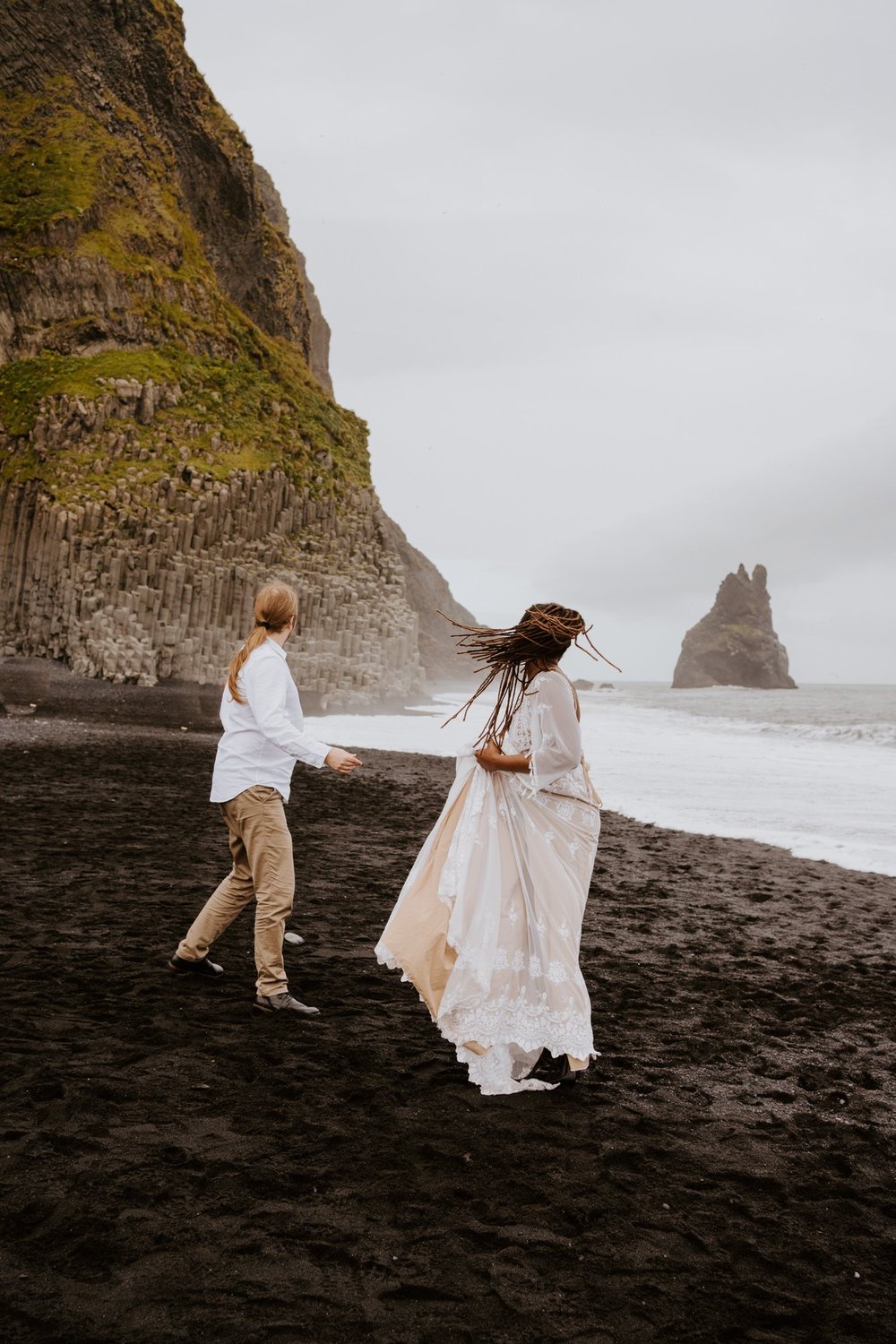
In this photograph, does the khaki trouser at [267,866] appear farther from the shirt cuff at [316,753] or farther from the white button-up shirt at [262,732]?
the shirt cuff at [316,753]

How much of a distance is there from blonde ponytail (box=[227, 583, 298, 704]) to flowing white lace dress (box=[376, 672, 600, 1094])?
4.84 feet

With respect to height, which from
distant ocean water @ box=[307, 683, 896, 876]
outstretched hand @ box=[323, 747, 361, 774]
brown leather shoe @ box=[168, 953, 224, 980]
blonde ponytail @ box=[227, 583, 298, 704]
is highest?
blonde ponytail @ box=[227, 583, 298, 704]

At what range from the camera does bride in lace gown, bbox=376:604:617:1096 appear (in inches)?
198

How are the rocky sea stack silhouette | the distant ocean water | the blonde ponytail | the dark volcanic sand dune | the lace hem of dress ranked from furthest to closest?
the rocky sea stack silhouette < the distant ocean water < the blonde ponytail < the lace hem of dress < the dark volcanic sand dune

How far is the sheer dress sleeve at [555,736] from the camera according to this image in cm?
509

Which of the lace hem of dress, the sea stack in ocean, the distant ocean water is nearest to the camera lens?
the lace hem of dress

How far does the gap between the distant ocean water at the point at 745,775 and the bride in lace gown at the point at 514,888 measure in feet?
25.9

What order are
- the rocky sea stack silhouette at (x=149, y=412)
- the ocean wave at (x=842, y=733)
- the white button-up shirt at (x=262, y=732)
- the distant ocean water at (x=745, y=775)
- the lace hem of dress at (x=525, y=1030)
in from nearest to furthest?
the lace hem of dress at (x=525, y=1030), the white button-up shirt at (x=262, y=732), the distant ocean water at (x=745, y=775), the ocean wave at (x=842, y=733), the rocky sea stack silhouette at (x=149, y=412)

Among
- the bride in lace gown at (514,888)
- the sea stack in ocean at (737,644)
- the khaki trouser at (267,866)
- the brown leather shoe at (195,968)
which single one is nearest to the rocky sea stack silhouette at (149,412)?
the brown leather shoe at (195,968)

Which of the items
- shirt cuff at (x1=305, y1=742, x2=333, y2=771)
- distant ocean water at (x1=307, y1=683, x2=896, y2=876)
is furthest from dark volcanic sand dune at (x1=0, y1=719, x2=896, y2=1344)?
distant ocean water at (x1=307, y1=683, x2=896, y2=876)

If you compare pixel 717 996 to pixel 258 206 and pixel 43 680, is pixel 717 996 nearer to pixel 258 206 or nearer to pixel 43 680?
pixel 43 680

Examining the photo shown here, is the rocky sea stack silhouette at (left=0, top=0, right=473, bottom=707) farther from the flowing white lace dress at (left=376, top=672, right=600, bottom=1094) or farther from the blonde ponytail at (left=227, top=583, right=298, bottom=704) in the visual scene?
the flowing white lace dress at (left=376, top=672, right=600, bottom=1094)

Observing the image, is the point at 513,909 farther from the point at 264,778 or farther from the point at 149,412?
the point at 149,412

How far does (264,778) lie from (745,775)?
1829cm
